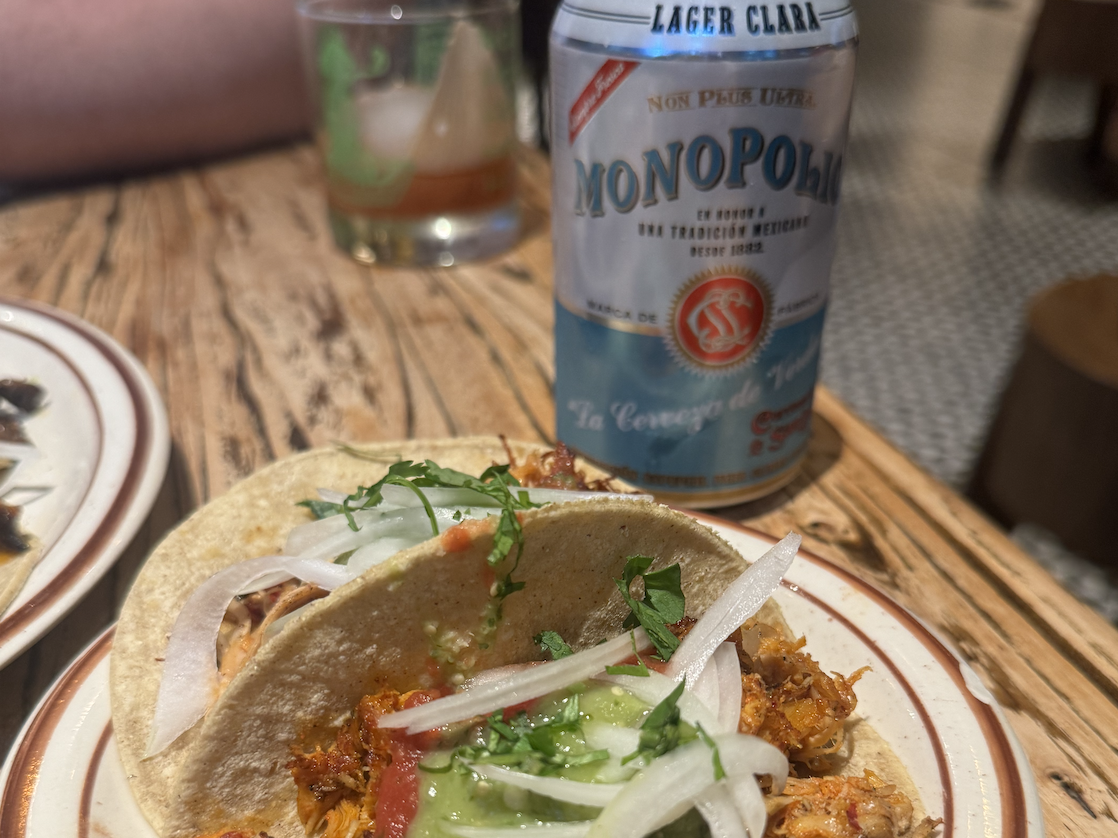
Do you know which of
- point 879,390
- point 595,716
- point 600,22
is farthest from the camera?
point 879,390

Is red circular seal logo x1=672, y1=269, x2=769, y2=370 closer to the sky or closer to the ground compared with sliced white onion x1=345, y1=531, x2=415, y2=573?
closer to the sky

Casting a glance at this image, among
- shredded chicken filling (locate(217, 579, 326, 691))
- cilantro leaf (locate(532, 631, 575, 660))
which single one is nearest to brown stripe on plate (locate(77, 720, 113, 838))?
shredded chicken filling (locate(217, 579, 326, 691))

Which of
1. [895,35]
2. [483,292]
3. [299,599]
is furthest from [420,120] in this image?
[895,35]

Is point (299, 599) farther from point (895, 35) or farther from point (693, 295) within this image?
point (895, 35)

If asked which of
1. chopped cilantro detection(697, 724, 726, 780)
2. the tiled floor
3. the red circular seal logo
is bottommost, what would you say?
the tiled floor

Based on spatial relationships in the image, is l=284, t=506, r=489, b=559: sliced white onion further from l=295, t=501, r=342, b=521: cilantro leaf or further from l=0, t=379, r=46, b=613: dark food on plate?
l=0, t=379, r=46, b=613: dark food on plate

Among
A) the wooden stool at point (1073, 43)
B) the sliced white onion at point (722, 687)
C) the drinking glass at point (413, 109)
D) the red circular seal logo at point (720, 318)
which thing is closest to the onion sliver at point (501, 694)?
the sliced white onion at point (722, 687)
